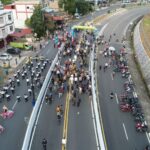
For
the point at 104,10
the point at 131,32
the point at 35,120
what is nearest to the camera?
the point at 35,120

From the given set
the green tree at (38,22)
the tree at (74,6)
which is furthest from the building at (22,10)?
the green tree at (38,22)

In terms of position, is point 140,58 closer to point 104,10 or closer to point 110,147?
point 110,147

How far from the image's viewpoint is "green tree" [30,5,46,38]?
261ft

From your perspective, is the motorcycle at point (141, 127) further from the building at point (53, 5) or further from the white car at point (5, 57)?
the building at point (53, 5)

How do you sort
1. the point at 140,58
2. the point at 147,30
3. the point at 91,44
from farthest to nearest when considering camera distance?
the point at 147,30, the point at 91,44, the point at 140,58

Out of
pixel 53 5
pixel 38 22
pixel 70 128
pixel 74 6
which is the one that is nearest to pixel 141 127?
pixel 70 128

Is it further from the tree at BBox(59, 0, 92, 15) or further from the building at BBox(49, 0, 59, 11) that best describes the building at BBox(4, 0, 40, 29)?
the building at BBox(49, 0, 59, 11)

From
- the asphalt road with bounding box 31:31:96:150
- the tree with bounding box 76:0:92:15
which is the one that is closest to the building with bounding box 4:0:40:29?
the tree with bounding box 76:0:92:15

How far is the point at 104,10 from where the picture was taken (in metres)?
127

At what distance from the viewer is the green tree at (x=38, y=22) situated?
79.5m

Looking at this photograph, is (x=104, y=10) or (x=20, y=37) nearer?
(x=20, y=37)

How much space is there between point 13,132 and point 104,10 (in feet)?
314

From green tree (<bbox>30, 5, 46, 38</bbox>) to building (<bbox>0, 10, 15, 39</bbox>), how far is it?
5124 millimetres

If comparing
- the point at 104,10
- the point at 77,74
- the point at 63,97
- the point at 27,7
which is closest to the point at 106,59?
the point at 77,74
